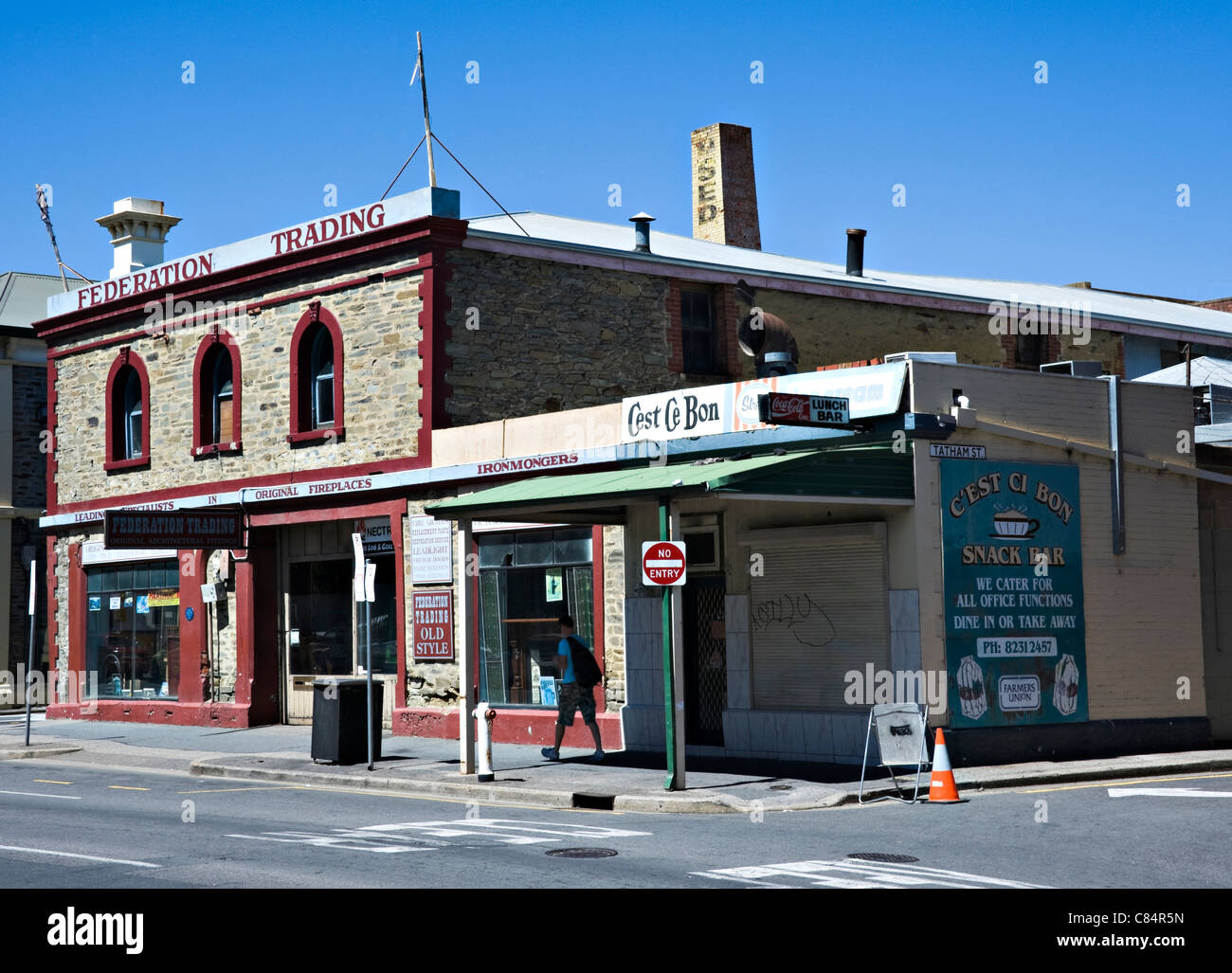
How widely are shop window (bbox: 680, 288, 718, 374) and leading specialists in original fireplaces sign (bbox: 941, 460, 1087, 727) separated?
8807 mm

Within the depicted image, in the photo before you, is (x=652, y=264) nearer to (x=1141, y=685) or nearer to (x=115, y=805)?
(x=1141, y=685)

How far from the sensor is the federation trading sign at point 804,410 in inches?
637

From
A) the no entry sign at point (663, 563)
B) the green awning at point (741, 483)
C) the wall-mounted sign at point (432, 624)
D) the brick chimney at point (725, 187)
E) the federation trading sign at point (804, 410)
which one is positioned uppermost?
the brick chimney at point (725, 187)

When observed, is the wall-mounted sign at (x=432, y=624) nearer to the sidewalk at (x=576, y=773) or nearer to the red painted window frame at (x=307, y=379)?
the sidewalk at (x=576, y=773)

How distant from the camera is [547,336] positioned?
2462 cm

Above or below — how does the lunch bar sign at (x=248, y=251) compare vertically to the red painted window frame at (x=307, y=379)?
above

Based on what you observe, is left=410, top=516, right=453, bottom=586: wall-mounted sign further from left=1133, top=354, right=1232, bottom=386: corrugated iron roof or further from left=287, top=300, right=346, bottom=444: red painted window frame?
left=1133, top=354, right=1232, bottom=386: corrugated iron roof

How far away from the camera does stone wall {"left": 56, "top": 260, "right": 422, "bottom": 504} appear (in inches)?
941

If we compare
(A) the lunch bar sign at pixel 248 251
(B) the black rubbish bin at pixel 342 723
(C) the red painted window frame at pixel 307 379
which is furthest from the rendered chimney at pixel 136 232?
(B) the black rubbish bin at pixel 342 723

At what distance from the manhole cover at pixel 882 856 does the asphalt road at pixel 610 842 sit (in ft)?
0.30

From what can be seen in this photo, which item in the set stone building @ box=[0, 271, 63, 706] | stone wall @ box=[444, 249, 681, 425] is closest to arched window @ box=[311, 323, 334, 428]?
stone wall @ box=[444, 249, 681, 425]
